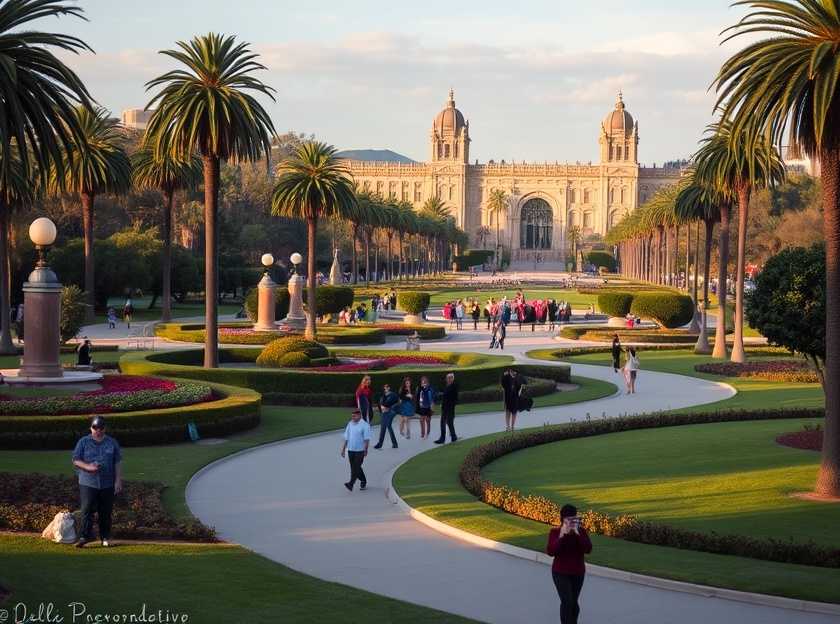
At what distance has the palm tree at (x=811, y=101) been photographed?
15.6 m

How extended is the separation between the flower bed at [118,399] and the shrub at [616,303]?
110 ft

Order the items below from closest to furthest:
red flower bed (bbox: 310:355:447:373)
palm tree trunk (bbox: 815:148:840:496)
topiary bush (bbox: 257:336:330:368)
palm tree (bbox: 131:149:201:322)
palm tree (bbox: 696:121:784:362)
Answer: palm tree trunk (bbox: 815:148:840:496) → red flower bed (bbox: 310:355:447:373) → topiary bush (bbox: 257:336:330:368) → palm tree (bbox: 696:121:784:362) → palm tree (bbox: 131:149:201:322)

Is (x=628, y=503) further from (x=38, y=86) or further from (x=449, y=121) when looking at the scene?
(x=449, y=121)

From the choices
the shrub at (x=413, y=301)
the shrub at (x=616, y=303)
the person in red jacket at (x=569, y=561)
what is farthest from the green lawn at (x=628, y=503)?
the shrub at (x=413, y=301)

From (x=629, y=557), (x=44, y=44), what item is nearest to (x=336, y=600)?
(x=629, y=557)

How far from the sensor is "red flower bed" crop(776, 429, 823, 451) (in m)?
19.4

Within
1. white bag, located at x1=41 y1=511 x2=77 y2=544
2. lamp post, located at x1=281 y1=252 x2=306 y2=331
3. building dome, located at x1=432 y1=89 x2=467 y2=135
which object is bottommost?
white bag, located at x1=41 y1=511 x2=77 y2=544

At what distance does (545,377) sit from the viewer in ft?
105

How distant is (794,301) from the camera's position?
68.5 feet

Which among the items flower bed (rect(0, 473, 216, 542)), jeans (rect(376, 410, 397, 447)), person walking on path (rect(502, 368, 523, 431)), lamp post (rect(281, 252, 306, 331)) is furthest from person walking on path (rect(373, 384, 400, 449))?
lamp post (rect(281, 252, 306, 331))

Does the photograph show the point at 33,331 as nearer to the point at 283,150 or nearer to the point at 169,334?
the point at 169,334

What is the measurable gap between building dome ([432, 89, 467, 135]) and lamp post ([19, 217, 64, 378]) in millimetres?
165332

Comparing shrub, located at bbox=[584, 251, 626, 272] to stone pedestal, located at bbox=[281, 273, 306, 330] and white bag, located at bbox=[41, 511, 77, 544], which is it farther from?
white bag, located at bbox=[41, 511, 77, 544]

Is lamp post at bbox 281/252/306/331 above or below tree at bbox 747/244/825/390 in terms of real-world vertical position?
below
